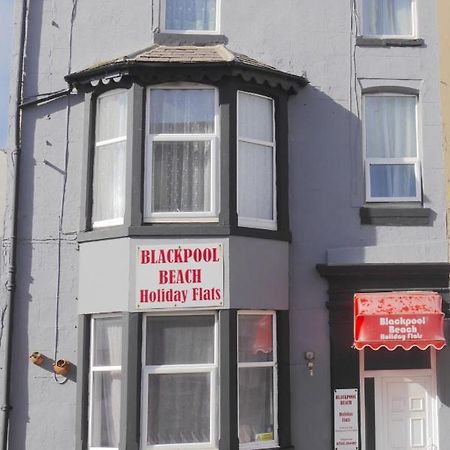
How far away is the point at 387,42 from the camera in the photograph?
1088 cm

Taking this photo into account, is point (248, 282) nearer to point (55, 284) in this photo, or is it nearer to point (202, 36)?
point (55, 284)

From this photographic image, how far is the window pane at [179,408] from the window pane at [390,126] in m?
4.14

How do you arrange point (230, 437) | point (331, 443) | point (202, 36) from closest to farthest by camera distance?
point (230, 437) → point (331, 443) → point (202, 36)

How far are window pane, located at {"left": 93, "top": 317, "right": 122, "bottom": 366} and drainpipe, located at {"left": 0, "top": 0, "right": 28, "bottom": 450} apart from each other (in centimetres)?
115

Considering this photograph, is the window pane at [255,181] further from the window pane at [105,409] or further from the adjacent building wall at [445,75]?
the window pane at [105,409]

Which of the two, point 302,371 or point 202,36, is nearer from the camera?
point 302,371

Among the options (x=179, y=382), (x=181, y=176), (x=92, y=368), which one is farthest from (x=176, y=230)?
(x=92, y=368)

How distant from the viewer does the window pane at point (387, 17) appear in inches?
439

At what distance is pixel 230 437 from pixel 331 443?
5.12 feet

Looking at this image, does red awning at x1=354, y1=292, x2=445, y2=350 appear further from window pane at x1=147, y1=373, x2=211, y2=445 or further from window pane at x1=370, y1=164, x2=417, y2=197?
window pane at x1=147, y1=373, x2=211, y2=445

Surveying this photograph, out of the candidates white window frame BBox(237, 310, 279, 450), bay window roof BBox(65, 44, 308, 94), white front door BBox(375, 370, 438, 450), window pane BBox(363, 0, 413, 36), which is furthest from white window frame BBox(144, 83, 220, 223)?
white front door BBox(375, 370, 438, 450)

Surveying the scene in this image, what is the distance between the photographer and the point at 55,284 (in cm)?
1006

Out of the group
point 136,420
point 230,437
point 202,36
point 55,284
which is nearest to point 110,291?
point 55,284

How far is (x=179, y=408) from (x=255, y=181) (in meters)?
3.13
